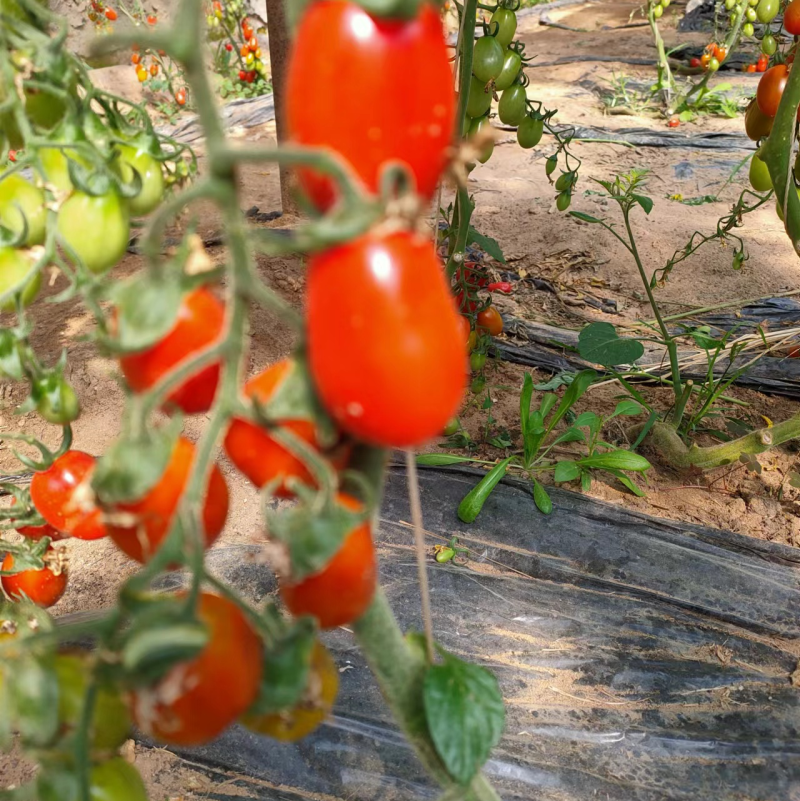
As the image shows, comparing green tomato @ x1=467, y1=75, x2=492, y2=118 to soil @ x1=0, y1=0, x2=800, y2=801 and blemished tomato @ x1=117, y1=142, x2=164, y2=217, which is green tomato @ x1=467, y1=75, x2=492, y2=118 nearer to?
soil @ x1=0, y1=0, x2=800, y2=801

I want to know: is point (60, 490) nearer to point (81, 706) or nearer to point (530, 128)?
point (81, 706)

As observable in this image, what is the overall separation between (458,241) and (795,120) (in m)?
0.80

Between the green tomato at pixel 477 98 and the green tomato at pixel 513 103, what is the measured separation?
0.09 m

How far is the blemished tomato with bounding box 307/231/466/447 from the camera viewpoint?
1.02ft

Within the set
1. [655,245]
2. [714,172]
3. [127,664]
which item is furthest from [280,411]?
[714,172]

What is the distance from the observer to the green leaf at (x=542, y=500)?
1.73 meters

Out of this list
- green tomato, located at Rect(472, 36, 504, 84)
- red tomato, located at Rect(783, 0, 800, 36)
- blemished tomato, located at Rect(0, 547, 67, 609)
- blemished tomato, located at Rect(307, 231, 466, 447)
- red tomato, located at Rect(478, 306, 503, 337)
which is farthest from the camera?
red tomato, located at Rect(478, 306, 503, 337)

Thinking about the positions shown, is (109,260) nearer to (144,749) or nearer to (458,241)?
(144,749)

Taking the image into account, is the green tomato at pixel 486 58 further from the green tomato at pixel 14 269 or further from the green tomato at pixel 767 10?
the green tomato at pixel 767 10

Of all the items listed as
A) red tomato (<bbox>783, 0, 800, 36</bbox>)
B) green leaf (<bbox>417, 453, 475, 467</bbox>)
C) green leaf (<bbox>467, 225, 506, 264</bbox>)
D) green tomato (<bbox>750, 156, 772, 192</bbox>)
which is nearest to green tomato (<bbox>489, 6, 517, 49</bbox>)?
Result: green leaf (<bbox>467, 225, 506, 264</bbox>)

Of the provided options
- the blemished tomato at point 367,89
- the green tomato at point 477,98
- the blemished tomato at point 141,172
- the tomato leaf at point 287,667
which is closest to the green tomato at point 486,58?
the green tomato at point 477,98

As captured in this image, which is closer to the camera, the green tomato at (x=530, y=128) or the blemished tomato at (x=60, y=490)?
the blemished tomato at (x=60, y=490)

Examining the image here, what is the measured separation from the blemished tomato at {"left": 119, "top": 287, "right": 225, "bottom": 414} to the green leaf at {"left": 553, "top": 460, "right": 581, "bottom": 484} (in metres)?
1.51

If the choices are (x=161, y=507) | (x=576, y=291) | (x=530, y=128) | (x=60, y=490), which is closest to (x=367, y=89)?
(x=161, y=507)
